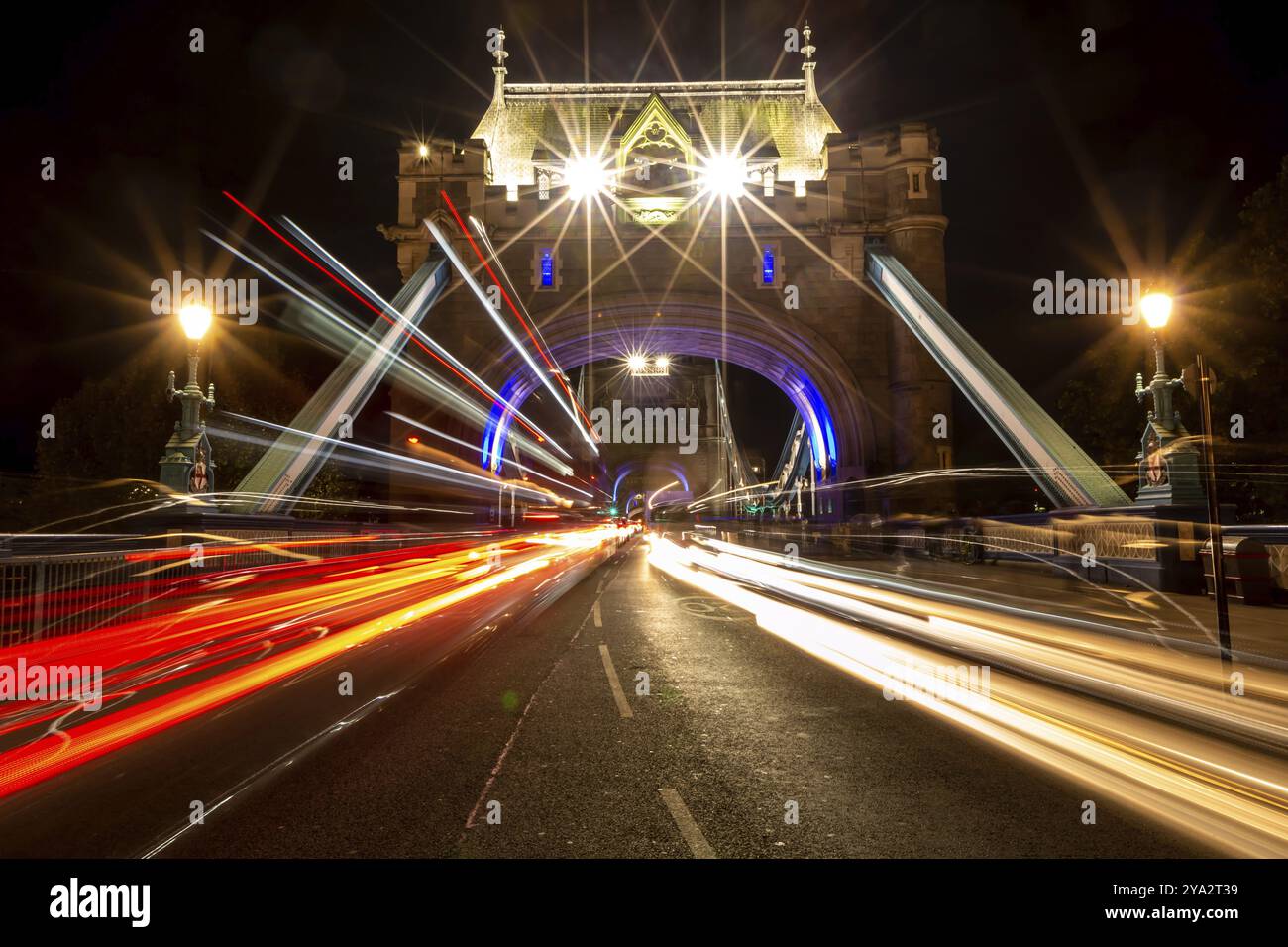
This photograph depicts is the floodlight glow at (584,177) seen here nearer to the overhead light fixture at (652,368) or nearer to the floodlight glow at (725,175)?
the floodlight glow at (725,175)

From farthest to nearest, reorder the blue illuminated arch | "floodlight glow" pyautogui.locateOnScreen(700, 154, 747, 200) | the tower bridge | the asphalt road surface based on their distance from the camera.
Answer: "floodlight glow" pyautogui.locateOnScreen(700, 154, 747, 200), the blue illuminated arch, the tower bridge, the asphalt road surface

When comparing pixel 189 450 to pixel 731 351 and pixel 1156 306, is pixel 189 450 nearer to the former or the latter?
pixel 1156 306

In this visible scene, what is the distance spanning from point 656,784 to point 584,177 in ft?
118

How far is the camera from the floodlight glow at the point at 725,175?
112 ft

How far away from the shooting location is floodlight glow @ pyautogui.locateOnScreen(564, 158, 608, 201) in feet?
113

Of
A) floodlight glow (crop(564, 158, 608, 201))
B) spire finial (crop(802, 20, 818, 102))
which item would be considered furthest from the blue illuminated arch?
spire finial (crop(802, 20, 818, 102))

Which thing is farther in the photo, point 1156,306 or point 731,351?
point 731,351

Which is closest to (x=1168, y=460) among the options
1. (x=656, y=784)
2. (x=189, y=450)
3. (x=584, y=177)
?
(x=656, y=784)

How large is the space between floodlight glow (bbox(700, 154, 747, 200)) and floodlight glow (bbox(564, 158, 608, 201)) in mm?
4847

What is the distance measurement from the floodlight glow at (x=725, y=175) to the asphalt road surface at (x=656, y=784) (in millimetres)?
30733

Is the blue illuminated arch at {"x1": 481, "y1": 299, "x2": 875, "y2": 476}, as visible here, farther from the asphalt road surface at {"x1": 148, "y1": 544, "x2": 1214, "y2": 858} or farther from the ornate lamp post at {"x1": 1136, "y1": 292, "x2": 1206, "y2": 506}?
the asphalt road surface at {"x1": 148, "y1": 544, "x2": 1214, "y2": 858}

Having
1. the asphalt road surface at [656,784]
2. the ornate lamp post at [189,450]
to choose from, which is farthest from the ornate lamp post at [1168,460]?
the ornate lamp post at [189,450]

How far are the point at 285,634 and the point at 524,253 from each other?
26.6 meters

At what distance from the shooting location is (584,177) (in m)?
36.4
